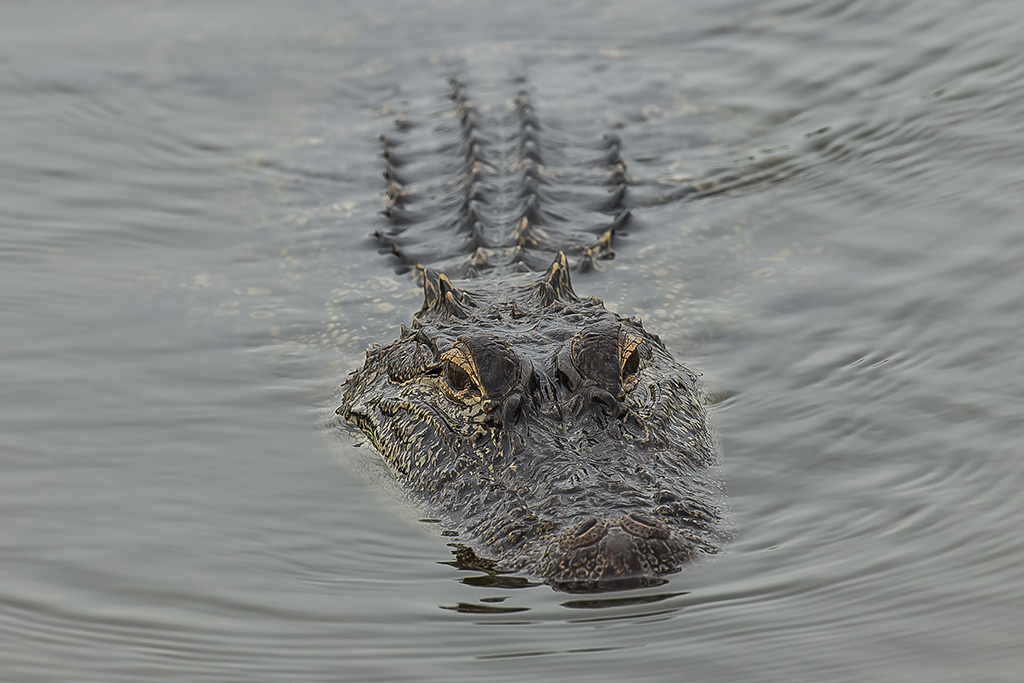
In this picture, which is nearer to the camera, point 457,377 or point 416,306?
point 457,377

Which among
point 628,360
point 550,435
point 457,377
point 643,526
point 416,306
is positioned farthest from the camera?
point 416,306

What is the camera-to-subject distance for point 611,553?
4145mm

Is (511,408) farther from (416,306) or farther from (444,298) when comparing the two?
(416,306)

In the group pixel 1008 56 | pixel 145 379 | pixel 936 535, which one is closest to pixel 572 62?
pixel 1008 56

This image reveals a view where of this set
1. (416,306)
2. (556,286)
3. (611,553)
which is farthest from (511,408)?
(416,306)

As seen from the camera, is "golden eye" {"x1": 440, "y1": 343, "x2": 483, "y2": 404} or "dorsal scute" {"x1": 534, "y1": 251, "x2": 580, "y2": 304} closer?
"golden eye" {"x1": 440, "y1": 343, "x2": 483, "y2": 404}

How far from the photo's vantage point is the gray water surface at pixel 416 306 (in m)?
4.09

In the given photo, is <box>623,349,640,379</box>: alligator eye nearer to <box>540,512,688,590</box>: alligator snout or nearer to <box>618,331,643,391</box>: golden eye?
<box>618,331,643,391</box>: golden eye

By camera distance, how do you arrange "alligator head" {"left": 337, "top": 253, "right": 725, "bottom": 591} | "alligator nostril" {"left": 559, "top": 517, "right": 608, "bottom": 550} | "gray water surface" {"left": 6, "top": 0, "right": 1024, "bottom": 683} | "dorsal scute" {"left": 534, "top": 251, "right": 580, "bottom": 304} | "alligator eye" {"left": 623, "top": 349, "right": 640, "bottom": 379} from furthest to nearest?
"dorsal scute" {"left": 534, "top": 251, "right": 580, "bottom": 304}, "alligator eye" {"left": 623, "top": 349, "right": 640, "bottom": 379}, "alligator head" {"left": 337, "top": 253, "right": 725, "bottom": 591}, "alligator nostril" {"left": 559, "top": 517, "right": 608, "bottom": 550}, "gray water surface" {"left": 6, "top": 0, "right": 1024, "bottom": 683}

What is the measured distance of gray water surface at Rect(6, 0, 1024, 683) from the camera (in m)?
4.09

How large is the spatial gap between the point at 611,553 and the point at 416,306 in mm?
2923

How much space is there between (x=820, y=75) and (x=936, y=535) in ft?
20.1

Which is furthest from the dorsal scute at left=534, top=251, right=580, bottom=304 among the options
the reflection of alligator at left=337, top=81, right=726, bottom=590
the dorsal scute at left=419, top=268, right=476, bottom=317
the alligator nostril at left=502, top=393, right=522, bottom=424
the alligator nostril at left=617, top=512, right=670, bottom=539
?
the alligator nostril at left=617, top=512, right=670, bottom=539

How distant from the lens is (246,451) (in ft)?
18.5
